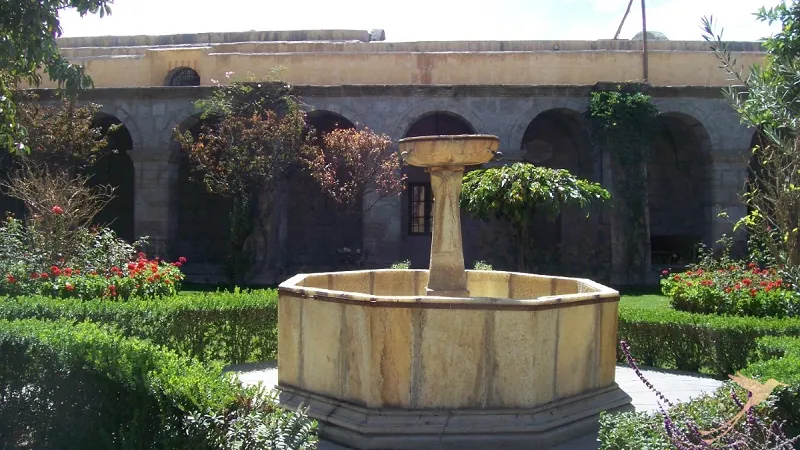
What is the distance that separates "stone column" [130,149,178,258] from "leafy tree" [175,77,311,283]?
156 centimetres

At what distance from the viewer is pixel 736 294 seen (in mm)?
9039

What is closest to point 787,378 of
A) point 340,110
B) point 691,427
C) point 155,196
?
point 691,427

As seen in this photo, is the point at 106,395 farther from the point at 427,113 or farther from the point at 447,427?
the point at 427,113

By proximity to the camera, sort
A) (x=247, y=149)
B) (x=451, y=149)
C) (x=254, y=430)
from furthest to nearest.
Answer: (x=247, y=149)
(x=451, y=149)
(x=254, y=430)

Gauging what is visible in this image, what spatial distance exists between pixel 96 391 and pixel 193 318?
3193 mm

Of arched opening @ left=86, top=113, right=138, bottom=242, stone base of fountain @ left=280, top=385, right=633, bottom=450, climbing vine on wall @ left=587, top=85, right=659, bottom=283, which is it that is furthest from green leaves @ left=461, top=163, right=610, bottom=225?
arched opening @ left=86, top=113, right=138, bottom=242

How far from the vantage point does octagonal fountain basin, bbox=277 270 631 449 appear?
4.70 m

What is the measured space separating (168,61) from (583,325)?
50.1 feet

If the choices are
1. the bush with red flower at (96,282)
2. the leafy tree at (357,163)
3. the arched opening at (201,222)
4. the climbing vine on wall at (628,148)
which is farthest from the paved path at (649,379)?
the arched opening at (201,222)

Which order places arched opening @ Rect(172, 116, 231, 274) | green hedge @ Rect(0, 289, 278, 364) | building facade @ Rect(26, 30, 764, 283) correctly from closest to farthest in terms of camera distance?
green hedge @ Rect(0, 289, 278, 364)
building facade @ Rect(26, 30, 764, 283)
arched opening @ Rect(172, 116, 231, 274)

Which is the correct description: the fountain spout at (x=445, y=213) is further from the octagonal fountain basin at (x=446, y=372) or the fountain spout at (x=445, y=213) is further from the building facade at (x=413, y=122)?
the building facade at (x=413, y=122)

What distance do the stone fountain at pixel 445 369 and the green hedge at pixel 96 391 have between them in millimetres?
1051

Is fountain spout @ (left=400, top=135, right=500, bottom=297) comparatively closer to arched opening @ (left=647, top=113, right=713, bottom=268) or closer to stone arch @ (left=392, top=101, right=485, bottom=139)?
stone arch @ (left=392, top=101, right=485, bottom=139)

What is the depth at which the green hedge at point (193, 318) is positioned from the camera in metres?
6.82
